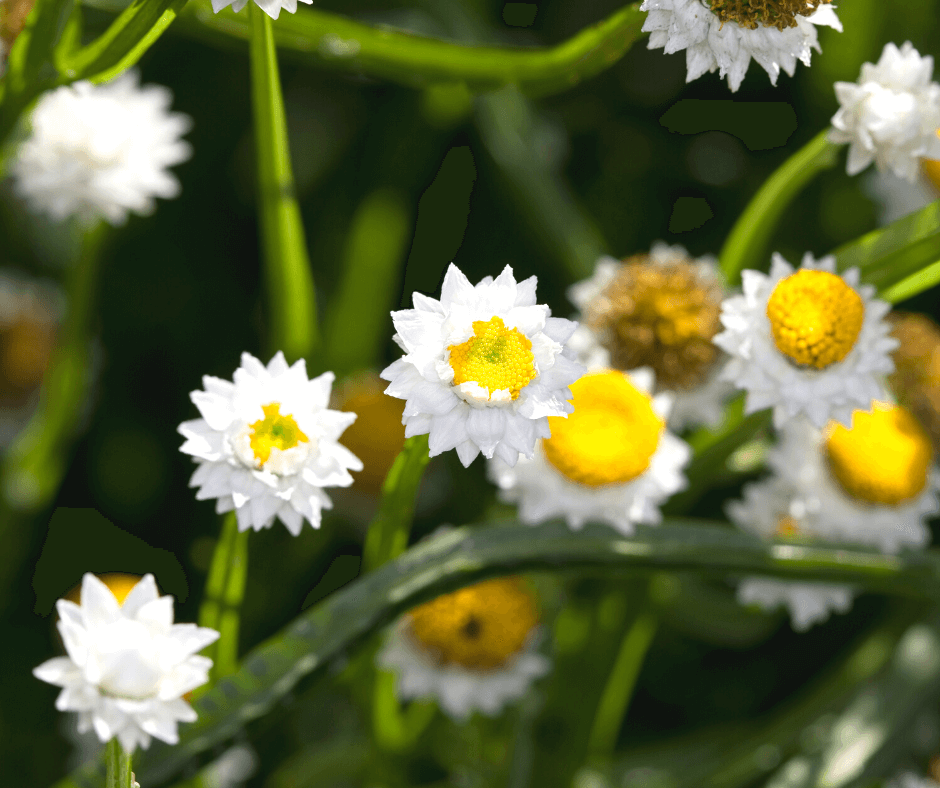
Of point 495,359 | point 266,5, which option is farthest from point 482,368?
point 266,5

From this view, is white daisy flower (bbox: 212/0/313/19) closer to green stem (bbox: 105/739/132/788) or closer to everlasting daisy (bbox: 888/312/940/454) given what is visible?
green stem (bbox: 105/739/132/788)

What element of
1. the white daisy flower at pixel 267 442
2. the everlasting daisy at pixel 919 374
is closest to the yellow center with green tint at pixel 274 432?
the white daisy flower at pixel 267 442

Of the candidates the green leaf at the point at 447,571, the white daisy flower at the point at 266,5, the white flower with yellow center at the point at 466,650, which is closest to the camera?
the white daisy flower at the point at 266,5

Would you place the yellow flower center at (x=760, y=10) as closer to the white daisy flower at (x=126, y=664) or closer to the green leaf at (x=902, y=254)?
the green leaf at (x=902, y=254)

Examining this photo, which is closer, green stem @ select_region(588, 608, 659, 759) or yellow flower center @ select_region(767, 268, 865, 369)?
yellow flower center @ select_region(767, 268, 865, 369)

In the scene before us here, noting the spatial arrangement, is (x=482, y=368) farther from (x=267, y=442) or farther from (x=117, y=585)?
(x=117, y=585)

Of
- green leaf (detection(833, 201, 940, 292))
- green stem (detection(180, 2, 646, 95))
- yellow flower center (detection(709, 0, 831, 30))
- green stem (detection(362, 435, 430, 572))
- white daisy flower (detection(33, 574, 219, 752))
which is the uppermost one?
green stem (detection(180, 2, 646, 95))

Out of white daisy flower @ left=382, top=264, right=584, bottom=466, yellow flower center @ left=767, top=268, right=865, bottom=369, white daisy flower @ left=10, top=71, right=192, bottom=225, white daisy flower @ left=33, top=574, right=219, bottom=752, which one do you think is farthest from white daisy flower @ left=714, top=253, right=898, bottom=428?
white daisy flower @ left=10, top=71, right=192, bottom=225
